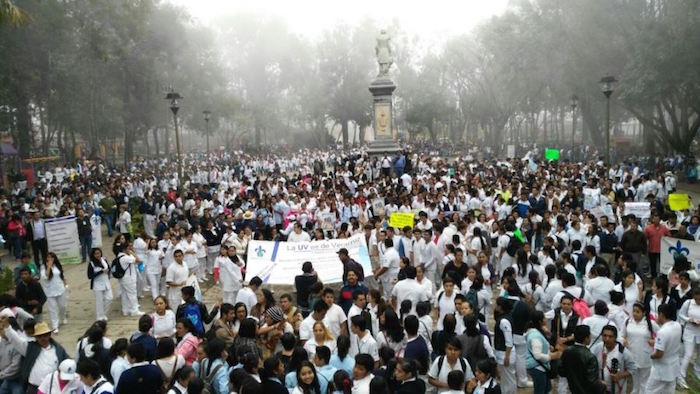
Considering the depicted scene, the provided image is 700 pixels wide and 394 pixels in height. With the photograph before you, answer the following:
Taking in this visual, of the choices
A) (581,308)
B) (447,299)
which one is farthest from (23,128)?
(581,308)

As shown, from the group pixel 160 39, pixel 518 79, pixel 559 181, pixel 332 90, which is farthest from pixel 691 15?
pixel 332 90

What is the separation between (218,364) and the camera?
20.9ft

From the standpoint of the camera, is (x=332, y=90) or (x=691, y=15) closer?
(x=691, y=15)

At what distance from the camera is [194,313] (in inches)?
320

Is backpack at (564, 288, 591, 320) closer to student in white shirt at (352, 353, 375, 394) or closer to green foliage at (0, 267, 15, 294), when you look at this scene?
student in white shirt at (352, 353, 375, 394)

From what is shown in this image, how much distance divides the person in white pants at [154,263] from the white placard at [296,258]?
2087mm

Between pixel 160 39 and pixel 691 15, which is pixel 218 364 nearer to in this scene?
pixel 691 15

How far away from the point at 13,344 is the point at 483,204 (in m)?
12.2

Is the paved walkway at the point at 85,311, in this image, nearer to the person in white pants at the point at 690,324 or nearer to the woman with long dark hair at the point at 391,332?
the person in white pants at the point at 690,324

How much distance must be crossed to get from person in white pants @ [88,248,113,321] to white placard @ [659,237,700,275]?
10.4 metres

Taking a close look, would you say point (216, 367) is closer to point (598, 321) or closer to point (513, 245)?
point (598, 321)

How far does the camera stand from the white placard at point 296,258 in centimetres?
1176

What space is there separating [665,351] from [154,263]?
9486mm

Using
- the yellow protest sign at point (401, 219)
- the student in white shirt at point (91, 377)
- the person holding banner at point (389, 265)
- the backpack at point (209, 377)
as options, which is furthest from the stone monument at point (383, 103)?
the student in white shirt at point (91, 377)
